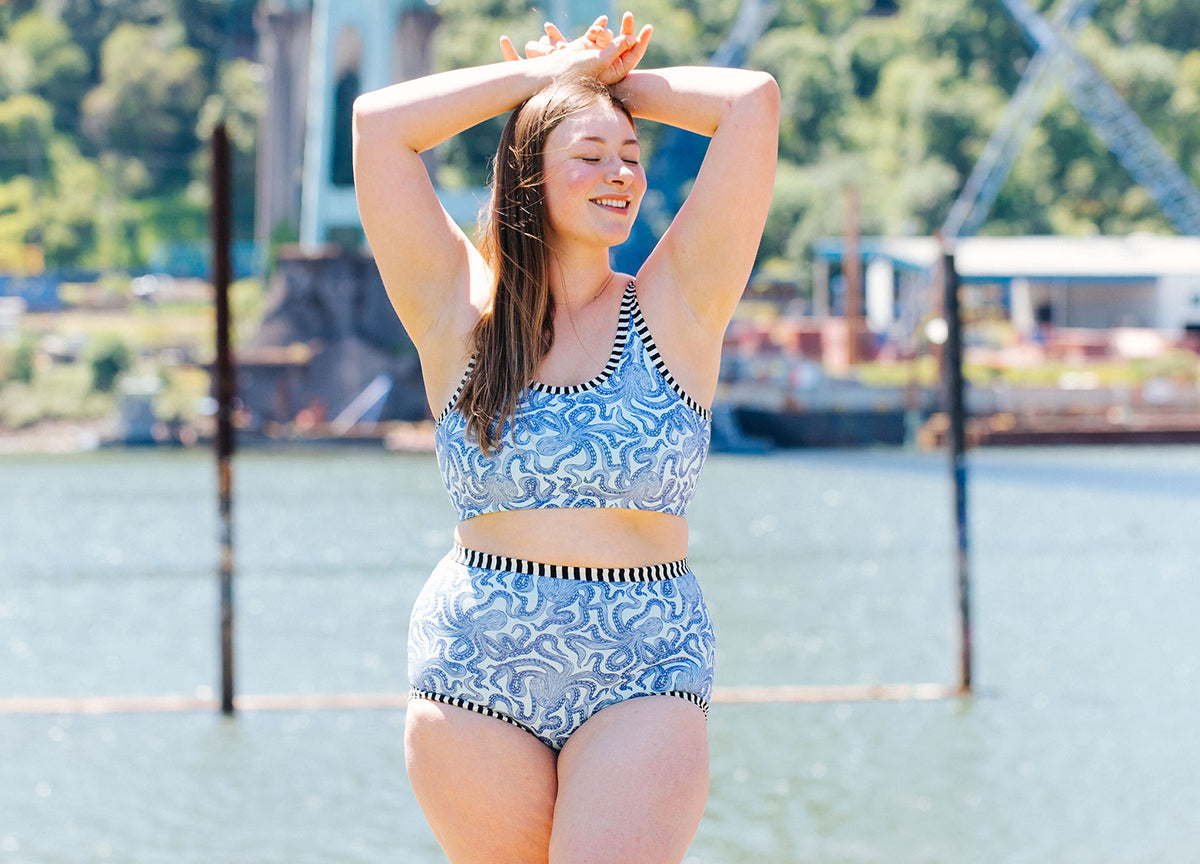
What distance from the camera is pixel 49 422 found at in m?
44.6

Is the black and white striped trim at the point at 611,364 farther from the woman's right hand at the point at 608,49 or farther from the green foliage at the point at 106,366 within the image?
the green foliage at the point at 106,366

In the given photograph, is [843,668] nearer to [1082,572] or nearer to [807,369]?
[1082,572]

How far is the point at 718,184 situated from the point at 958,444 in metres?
6.37

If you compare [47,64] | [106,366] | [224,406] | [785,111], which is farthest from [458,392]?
[47,64]

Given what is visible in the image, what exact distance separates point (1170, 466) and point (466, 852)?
110ft

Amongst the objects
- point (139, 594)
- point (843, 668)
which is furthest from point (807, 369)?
point (843, 668)

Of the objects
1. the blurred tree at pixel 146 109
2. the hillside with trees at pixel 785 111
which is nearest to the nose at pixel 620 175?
the hillside with trees at pixel 785 111

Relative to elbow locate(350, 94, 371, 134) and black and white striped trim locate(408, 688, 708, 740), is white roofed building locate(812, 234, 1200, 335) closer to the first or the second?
elbow locate(350, 94, 371, 134)

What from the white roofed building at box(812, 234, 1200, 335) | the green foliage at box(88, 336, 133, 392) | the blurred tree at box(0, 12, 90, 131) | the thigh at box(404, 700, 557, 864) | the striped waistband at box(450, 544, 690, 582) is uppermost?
the blurred tree at box(0, 12, 90, 131)

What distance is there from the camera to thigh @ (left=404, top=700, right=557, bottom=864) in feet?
6.07

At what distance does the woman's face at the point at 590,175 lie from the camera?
2004 millimetres

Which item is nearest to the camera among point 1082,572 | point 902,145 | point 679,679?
point 679,679

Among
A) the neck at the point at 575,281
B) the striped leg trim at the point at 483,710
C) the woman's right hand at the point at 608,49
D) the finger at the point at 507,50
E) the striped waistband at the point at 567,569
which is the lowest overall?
the striped leg trim at the point at 483,710

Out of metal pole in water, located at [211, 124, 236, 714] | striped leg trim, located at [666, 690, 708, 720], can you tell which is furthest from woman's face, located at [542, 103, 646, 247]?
metal pole in water, located at [211, 124, 236, 714]
